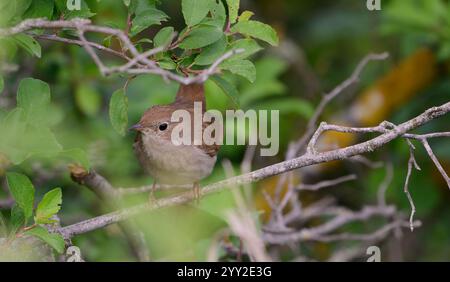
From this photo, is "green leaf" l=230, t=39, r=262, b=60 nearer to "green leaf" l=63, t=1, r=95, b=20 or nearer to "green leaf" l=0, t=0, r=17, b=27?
"green leaf" l=63, t=1, r=95, b=20

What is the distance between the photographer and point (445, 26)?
4.92 meters

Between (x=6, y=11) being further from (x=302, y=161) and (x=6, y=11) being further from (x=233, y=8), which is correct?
(x=302, y=161)

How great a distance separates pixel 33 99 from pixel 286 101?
2.81m

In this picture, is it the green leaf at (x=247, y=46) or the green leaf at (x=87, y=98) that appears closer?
the green leaf at (x=247, y=46)

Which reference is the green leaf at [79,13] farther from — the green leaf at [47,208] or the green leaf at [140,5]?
the green leaf at [47,208]

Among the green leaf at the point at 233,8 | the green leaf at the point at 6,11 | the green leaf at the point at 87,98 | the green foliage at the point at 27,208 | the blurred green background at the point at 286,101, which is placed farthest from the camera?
the green leaf at the point at 87,98

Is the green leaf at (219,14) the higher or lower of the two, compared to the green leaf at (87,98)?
lower

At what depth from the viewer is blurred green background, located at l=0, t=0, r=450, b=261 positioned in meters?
4.17

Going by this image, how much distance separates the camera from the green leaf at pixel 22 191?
2.61 meters

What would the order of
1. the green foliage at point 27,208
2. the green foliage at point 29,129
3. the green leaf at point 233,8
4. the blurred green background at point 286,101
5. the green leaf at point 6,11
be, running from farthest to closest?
the blurred green background at point 286,101
the green leaf at point 233,8
the green foliage at point 27,208
the green leaf at point 6,11
the green foliage at point 29,129

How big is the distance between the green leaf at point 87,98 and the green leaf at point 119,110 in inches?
74.8

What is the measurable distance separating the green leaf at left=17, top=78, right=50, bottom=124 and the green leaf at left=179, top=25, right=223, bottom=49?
0.50 m

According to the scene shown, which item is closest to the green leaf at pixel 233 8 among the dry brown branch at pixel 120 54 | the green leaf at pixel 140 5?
the green leaf at pixel 140 5

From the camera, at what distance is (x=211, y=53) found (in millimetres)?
2625
